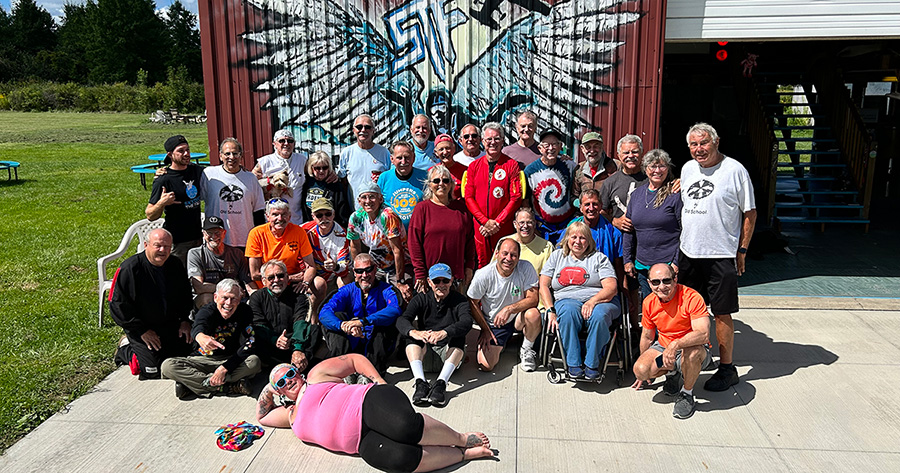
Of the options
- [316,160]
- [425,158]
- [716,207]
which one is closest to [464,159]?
[425,158]

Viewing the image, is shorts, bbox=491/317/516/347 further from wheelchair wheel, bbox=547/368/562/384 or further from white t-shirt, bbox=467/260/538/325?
wheelchair wheel, bbox=547/368/562/384

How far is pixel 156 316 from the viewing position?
4.68 m

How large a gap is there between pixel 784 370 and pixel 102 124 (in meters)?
35.2

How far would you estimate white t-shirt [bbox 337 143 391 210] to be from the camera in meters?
5.88

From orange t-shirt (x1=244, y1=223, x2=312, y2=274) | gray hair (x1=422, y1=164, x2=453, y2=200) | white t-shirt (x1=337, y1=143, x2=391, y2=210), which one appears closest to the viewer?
gray hair (x1=422, y1=164, x2=453, y2=200)

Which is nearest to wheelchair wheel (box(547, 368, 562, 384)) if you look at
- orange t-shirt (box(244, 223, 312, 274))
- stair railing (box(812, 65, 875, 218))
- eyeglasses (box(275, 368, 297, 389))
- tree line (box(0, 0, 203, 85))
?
eyeglasses (box(275, 368, 297, 389))

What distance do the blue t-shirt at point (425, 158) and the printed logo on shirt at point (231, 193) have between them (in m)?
1.52

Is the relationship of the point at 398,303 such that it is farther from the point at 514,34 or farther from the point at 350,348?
the point at 514,34

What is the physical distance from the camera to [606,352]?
15.1 feet

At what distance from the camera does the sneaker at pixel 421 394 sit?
4352 millimetres

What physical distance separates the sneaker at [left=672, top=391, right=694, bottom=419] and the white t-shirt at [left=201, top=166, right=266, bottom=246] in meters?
3.68

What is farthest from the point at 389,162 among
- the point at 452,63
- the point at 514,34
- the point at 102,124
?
the point at 102,124

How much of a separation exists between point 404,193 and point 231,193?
147 centimetres

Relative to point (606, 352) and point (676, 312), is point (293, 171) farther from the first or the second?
point (676, 312)
